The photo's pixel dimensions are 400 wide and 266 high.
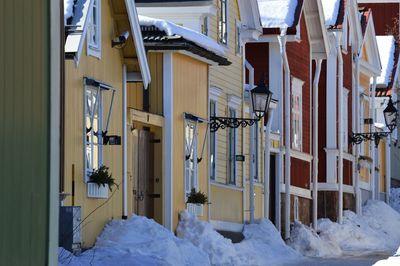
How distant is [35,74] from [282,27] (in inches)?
958

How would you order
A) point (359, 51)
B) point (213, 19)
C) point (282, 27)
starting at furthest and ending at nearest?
point (359, 51)
point (282, 27)
point (213, 19)

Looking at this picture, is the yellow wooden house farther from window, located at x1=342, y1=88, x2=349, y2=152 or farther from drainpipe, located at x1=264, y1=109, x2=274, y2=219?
window, located at x1=342, y1=88, x2=349, y2=152

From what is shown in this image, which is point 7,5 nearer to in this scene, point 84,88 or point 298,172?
point 84,88

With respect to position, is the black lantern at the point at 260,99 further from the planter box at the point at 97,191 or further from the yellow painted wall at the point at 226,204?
the planter box at the point at 97,191

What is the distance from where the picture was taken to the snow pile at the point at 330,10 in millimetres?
41000

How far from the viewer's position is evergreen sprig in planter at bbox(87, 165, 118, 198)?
20.6 meters

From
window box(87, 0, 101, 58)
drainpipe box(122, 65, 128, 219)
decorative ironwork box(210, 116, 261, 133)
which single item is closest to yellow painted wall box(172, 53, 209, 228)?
decorative ironwork box(210, 116, 261, 133)

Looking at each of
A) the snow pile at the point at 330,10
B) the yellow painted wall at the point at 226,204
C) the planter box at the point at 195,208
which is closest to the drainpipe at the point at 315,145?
the snow pile at the point at 330,10

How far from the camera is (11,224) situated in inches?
399

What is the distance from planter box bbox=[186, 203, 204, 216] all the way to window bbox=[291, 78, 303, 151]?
11023 mm

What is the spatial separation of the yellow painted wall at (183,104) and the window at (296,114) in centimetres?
1059

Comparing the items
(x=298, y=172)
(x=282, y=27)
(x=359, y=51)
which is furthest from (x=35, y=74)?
(x=359, y=51)

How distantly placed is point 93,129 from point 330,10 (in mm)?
21579

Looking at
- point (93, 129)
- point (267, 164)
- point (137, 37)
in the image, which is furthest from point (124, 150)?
point (267, 164)
